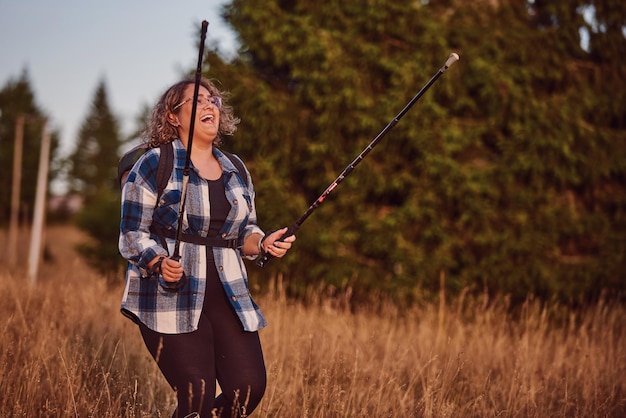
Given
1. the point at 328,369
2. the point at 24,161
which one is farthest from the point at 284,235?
the point at 24,161

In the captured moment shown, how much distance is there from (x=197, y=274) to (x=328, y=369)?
6.44ft

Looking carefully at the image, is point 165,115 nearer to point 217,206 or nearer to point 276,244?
point 217,206

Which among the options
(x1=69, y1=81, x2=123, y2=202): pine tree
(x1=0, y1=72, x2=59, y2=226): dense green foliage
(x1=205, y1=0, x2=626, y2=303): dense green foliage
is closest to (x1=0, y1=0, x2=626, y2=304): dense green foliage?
(x1=205, y1=0, x2=626, y2=303): dense green foliage

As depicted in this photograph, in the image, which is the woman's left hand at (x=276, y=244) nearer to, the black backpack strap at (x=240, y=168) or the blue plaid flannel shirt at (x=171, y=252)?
the blue plaid flannel shirt at (x=171, y=252)

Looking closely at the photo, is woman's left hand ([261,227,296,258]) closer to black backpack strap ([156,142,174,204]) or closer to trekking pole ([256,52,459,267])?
trekking pole ([256,52,459,267])

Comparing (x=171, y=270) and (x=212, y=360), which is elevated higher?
(x=171, y=270)

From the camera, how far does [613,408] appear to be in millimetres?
4332

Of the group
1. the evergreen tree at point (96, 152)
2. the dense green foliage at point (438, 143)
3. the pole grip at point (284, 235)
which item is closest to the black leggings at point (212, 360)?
the pole grip at point (284, 235)

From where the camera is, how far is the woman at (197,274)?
265cm

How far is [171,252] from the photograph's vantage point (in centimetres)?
275

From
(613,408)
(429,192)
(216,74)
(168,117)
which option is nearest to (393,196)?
(429,192)

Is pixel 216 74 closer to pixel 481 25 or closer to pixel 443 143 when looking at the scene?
pixel 443 143

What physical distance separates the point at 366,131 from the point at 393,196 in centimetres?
101

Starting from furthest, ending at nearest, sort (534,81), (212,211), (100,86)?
(100,86)
(534,81)
(212,211)
